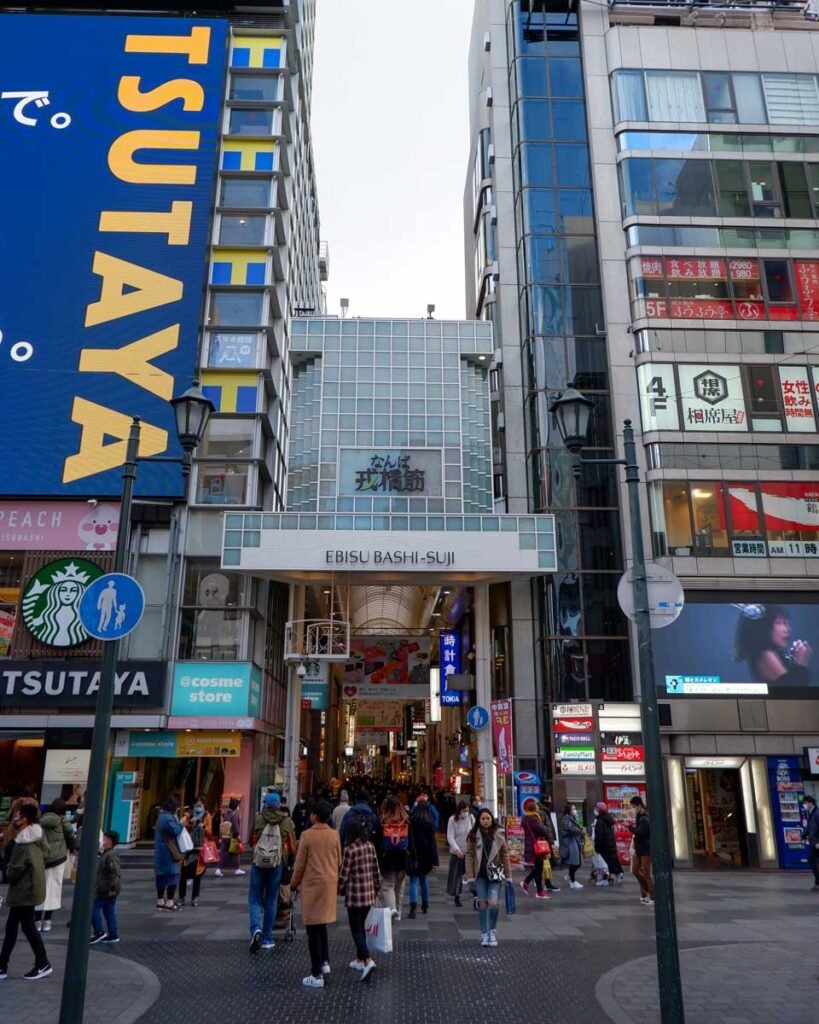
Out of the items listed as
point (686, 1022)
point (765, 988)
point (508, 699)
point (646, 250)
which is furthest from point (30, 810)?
point (646, 250)

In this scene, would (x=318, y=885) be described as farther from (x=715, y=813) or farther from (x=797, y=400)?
(x=797, y=400)

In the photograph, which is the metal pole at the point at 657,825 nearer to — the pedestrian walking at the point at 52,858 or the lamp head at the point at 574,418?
the lamp head at the point at 574,418

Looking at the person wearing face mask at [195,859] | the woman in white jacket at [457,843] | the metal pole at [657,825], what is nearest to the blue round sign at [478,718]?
the woman in white jacket at [457,843]

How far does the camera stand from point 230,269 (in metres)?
30.5

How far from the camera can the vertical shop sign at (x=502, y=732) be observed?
24875mm

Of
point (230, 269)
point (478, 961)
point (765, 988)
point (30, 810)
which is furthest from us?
point (230, 269)

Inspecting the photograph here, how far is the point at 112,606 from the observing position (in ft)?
26.3

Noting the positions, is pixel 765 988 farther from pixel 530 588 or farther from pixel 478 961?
pixel 530 588

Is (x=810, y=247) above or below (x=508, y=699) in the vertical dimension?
above

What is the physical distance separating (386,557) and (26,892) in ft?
60.3

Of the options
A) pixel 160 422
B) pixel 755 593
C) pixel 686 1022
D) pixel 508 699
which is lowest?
pixel 686 1022

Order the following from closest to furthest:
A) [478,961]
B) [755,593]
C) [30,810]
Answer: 1. [30,810]
2. [478,961]
3. [755,593]

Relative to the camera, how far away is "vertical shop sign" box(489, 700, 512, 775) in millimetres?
24875

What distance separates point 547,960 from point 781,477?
21191 mm
